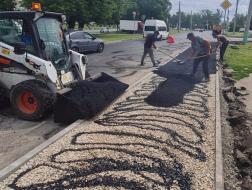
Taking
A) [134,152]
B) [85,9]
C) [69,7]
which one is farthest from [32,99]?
[85,9]

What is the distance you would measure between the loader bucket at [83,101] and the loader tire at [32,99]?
0.76 feet

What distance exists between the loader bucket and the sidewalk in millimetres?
272

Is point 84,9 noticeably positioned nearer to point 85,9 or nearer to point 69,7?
point 85,9

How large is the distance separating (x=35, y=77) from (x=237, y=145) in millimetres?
4620

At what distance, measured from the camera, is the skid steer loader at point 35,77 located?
8.30 m

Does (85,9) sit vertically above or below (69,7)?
below

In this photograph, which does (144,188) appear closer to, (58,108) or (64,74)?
(58,108)

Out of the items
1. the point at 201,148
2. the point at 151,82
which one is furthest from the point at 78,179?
the point at 151,82

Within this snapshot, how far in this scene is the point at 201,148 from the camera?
6.95 meters

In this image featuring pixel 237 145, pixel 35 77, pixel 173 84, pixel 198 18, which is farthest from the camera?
pixel 198 18

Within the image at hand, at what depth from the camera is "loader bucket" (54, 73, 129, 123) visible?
27.1ft

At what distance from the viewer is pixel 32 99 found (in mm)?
8539

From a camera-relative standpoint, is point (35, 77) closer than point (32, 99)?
No

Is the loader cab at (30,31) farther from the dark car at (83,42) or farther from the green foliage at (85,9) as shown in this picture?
the green foliage at (85,9)
